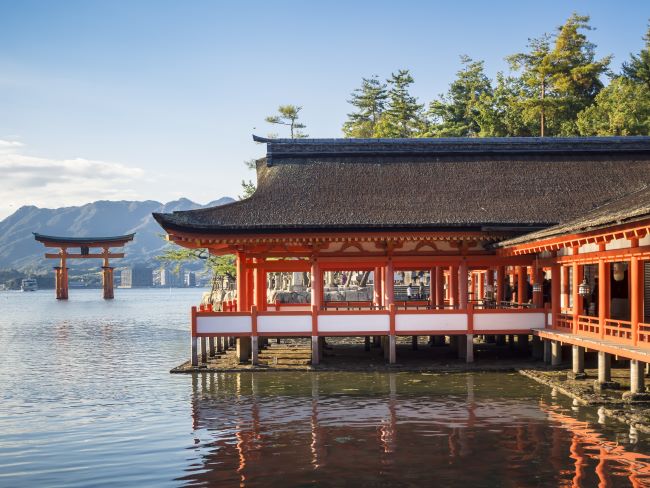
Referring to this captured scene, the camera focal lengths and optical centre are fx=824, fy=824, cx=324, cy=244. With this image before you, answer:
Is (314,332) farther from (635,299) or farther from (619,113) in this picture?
(619,113)

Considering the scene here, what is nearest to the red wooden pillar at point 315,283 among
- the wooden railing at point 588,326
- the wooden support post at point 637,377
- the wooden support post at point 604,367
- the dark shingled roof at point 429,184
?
the dark shingled roof at point 429,184

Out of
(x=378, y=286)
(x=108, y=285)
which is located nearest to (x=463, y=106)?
(x=378, y=286)

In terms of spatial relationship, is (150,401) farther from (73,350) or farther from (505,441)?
(73,350)

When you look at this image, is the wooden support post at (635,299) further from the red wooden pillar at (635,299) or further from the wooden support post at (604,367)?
the wooden support post at (604,367)

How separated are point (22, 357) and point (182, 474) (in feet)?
87.4

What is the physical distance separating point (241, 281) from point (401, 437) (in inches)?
539

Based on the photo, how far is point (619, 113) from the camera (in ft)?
186

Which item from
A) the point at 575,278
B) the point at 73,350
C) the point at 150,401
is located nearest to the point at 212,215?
the point at 150,401

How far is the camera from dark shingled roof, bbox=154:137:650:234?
1124 inches

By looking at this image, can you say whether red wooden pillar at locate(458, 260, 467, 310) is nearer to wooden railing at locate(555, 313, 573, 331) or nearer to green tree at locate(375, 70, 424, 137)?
wooden railing at locate(555, 313, 573, 331)

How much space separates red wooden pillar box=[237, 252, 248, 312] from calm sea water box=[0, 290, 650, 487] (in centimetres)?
374

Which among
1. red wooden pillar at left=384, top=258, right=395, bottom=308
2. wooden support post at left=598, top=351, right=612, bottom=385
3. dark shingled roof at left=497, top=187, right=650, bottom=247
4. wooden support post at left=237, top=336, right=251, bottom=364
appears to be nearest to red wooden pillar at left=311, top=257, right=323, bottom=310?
red wooden pillar at left=384, top=258, right=395, bottom=308

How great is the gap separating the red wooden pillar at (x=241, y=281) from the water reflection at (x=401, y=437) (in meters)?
5.49

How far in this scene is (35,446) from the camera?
17.6m
